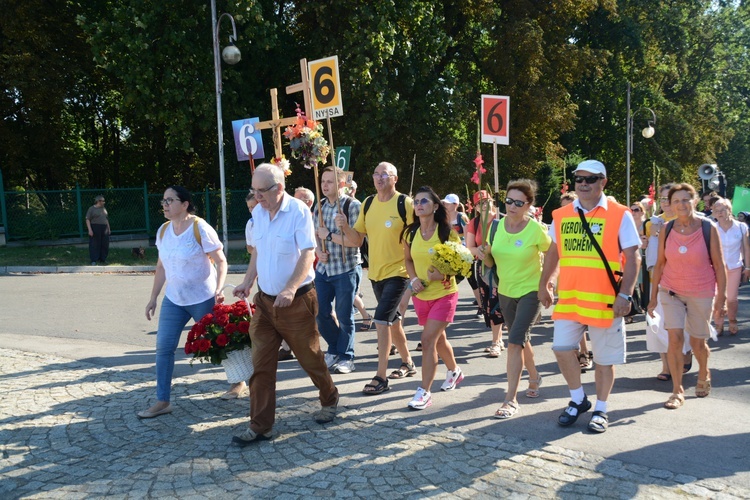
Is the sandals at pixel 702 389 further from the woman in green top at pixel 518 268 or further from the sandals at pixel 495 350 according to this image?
the sandals at pixel 495 350

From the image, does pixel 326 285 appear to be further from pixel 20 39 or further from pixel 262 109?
pixel 20 39

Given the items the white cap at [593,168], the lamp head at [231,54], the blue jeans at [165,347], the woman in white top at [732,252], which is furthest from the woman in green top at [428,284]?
the lamp head at [231,54]

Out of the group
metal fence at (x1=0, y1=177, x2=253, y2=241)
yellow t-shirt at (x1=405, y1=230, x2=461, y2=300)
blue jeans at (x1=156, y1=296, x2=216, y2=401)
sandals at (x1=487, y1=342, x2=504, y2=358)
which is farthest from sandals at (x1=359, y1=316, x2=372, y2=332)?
metal fence at (x1=0, y1=177, x2=253, y2=241)

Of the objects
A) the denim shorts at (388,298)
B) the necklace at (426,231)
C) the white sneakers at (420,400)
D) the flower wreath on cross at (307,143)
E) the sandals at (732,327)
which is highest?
the flower wreath on cross at (307,143)

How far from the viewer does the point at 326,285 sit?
23.2 ft

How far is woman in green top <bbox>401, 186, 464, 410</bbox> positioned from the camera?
566 cm

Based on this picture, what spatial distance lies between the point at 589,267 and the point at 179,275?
3.20 m

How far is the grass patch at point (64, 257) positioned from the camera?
61.7 feet

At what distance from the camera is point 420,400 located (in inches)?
223

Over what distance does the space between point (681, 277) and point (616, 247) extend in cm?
119

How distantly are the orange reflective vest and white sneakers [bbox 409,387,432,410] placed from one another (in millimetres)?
1258

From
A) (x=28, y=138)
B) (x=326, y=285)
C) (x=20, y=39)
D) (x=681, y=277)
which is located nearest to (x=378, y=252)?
(x=326, y=285)

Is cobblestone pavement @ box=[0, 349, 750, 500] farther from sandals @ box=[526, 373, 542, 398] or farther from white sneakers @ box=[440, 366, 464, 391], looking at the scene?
sandals @ box=[526, 373, 542, 398]

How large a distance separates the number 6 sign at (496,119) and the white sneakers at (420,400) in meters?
3.44
